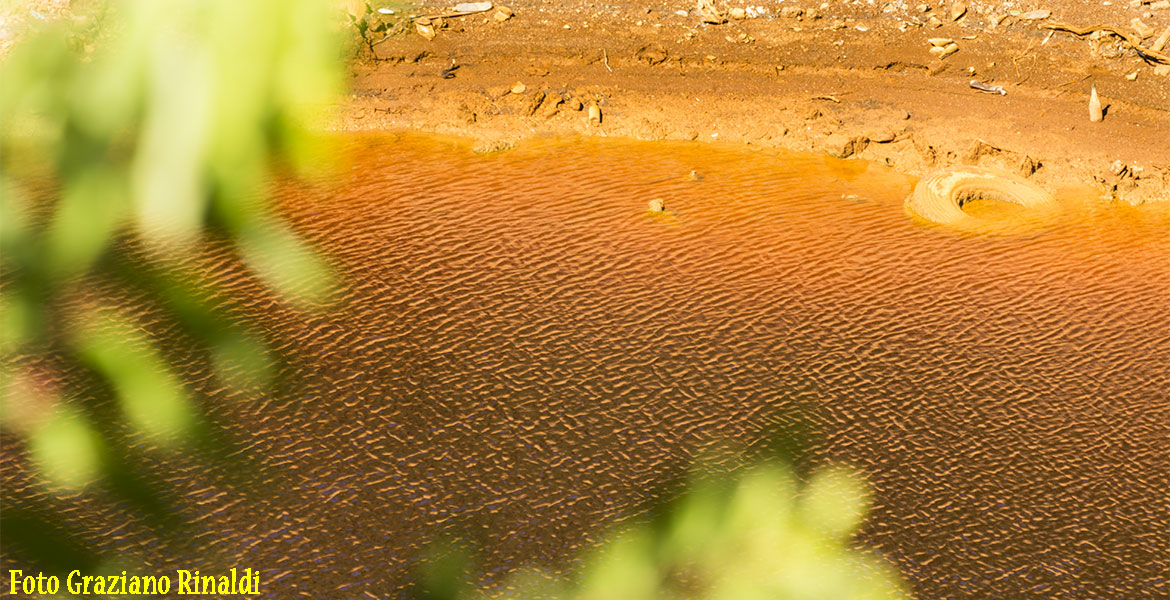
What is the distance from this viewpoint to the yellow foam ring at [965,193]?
4918mm

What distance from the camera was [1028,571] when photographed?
3.19 m

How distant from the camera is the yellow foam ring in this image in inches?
194

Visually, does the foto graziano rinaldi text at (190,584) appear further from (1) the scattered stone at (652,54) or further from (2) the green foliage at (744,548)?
(1) the scattered stone at (652,54)

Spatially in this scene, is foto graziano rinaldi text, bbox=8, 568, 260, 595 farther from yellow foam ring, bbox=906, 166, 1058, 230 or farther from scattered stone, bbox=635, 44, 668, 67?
scattered stone, bbox=635, 44, 668, 67

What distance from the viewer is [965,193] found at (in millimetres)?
5039

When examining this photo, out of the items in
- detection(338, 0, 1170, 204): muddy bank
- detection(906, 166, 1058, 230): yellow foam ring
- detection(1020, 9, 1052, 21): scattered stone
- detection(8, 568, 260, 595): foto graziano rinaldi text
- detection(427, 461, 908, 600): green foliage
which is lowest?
detection(8, 568, 260, 595): foto graziano rinaldi text

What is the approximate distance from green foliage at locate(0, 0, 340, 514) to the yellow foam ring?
4520 millimetres

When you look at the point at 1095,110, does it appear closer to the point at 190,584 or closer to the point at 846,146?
the point at 846,146

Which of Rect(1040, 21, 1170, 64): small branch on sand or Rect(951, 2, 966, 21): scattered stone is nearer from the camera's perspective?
Rect(1040, 21, 1170, 64): small branch on sand

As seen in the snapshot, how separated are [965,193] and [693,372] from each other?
192 cm

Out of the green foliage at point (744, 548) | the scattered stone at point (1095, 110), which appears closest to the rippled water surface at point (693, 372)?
the scattered stone at point (1095, 110)

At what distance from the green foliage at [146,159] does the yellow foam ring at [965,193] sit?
4520 millimetres

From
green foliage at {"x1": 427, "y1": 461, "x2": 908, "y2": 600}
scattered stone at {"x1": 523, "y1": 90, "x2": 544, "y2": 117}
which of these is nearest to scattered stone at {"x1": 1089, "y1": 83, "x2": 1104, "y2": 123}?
scattered stone at {"x1": 523, "y1": 90, "x2": 544, "y2": 117}

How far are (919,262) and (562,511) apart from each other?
6.88ft
